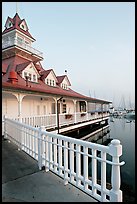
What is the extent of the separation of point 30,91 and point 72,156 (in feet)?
23.6

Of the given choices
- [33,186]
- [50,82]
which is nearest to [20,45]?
[50,82]

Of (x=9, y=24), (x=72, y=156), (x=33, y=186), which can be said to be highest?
(x=9, y=24)

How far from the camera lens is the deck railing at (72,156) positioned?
231 cm

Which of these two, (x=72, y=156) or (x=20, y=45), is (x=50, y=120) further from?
(x=20, y=45)

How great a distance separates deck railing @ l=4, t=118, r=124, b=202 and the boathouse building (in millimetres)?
3111

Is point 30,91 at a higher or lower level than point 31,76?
lower

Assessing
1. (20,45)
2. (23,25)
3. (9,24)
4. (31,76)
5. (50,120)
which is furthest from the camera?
(23,25)

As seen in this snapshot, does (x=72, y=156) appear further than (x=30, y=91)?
No

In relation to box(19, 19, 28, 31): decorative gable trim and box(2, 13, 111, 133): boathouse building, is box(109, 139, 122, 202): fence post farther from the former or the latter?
box(19, 19, 28, 31): decorative gable trim

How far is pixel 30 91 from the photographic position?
959cm

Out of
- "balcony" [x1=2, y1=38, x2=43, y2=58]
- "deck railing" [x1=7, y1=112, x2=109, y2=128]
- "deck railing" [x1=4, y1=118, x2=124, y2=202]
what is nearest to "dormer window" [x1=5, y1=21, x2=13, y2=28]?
"balcony" [x1=2, y1=38, x2=43, y2=58]

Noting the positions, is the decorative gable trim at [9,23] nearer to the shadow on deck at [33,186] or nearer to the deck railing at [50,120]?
the deck railing at [50,120]

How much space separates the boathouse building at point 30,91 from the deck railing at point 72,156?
10.2ft

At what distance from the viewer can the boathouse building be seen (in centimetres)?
990
